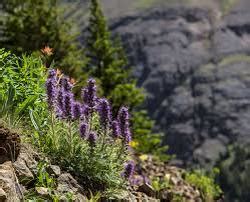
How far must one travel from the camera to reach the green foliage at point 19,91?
704 cm

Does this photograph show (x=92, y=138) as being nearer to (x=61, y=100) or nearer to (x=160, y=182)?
(x=61, y=100)

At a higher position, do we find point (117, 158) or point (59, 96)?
point (59, 96)

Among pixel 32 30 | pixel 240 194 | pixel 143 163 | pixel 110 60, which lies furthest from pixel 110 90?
pixel 240 194

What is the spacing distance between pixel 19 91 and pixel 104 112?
121 centimetres

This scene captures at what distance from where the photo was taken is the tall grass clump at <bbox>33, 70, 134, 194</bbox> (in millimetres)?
7363

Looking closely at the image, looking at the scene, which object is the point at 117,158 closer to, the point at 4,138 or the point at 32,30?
the point at 4,138

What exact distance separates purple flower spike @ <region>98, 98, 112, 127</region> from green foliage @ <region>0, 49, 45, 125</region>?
2.92 ft

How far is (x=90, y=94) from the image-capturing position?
754 centimetres

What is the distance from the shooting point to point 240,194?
166 m

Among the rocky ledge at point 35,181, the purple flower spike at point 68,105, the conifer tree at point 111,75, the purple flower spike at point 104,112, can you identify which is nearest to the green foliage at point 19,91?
the purple flower spike at point 68,105

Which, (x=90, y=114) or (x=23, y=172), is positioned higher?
(x=90, y=114)

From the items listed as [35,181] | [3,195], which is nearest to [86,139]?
[35,181]

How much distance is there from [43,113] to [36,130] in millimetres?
479

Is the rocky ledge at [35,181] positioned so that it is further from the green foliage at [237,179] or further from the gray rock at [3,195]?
the green foliage at [237,179]
